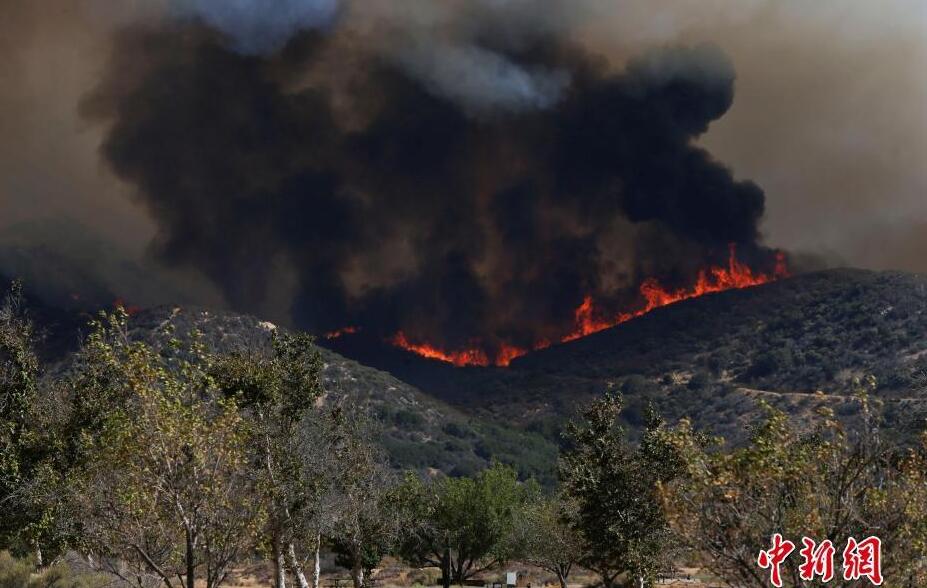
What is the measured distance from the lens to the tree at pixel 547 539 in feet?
251

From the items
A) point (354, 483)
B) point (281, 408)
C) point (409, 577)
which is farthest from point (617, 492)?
point (409, 577)

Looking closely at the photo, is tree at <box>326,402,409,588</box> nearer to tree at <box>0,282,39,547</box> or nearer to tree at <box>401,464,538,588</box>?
tree at <box>0,282,39,547</box>

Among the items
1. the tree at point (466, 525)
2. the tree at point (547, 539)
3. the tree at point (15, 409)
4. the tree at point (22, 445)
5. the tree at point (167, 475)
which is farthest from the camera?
the tree at point (466, 525)

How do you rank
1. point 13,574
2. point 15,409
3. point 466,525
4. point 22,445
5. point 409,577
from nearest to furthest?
point 15,409, point 22,445, point 13,574, point 466,525, point 409,577

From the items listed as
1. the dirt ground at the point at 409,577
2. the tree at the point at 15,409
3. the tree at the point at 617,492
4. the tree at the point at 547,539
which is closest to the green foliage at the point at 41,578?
the tree at the point at 15,409

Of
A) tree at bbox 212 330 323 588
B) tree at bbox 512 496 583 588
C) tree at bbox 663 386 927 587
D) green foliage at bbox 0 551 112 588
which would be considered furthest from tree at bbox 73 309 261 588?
tree at bbox 512 496 583 588

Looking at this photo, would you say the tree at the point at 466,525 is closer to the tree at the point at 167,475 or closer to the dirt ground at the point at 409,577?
the dirt ground at the point at 409,577

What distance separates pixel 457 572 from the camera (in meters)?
98.6

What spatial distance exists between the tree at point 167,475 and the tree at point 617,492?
2132 cm

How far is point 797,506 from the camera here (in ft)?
63.2

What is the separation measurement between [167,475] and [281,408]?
17.8m

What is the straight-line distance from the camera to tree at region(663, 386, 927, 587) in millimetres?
18766

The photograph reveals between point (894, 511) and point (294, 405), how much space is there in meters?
28.8

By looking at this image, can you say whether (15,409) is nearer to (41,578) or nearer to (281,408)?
(41,578)
